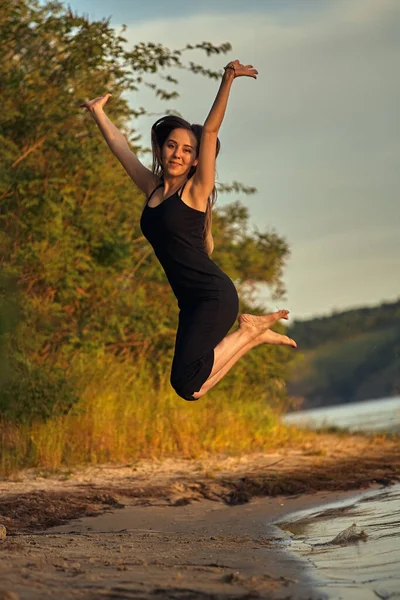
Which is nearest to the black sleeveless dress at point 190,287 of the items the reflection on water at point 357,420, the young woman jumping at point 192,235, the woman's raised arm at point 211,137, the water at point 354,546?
the young woman jumping at point 192,235

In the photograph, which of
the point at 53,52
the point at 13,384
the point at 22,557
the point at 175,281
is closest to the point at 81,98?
the point at 53,52

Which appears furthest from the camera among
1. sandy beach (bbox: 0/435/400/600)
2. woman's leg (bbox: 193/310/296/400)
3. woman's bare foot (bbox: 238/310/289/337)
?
woman's bare foot (bbox: 238/310/289/337)

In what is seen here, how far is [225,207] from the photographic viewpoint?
17562 mm

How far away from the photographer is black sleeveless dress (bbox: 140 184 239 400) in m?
5.92

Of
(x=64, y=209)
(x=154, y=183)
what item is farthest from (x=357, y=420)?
(x=154, y=183)

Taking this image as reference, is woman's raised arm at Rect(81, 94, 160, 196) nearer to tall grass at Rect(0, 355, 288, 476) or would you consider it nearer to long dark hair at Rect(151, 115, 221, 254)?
long dark hair at Rect(151, 115, 221, 254)

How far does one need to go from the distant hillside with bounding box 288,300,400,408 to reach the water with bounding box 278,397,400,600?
178 feet

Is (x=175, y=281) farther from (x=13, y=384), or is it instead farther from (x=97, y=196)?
(x=97, y=196)

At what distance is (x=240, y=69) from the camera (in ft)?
19.2

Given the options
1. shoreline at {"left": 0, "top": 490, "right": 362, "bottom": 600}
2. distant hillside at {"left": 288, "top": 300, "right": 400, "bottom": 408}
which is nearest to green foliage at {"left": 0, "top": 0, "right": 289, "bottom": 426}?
shoreline at {"left": 0, "top": 490, "right": 362, "bottom": 600}

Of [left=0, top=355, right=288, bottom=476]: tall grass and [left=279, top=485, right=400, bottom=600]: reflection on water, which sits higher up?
[left=0, top=355, right=288, bottom=476]: tall grass

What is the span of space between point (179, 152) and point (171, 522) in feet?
9.28

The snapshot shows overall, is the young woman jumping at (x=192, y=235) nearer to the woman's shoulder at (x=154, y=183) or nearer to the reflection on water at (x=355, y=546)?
the woman's shoulder at (x=154, y=183)

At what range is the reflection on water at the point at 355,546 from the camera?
443cm
